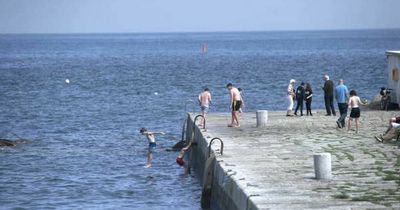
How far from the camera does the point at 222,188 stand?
2298cm

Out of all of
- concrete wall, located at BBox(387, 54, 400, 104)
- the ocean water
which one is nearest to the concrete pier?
the ocean water

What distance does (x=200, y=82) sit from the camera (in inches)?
3327

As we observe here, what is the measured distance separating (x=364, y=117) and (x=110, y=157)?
9013 millimetres

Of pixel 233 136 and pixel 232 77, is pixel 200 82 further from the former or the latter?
pixel 233 136

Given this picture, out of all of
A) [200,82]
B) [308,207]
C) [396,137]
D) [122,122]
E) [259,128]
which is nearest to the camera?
[308,207]

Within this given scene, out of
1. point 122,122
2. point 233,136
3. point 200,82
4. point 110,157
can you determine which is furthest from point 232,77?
point 233,136

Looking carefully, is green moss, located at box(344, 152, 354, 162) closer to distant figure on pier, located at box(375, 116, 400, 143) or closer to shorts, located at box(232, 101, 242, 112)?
distant figure on pier, located at box(375, 116, 400, 143)

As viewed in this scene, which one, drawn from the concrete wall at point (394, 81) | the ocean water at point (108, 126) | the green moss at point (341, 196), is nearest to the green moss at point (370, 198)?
the green moss at point (341, 196)

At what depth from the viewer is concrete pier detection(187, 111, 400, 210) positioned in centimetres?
1925

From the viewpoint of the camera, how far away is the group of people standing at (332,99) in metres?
30.1

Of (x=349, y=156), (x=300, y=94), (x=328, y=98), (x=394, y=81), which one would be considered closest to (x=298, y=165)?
(x=349, y=156)

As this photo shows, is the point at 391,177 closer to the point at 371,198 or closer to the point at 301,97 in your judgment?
the point at 371,198

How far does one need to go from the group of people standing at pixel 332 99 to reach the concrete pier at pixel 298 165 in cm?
57

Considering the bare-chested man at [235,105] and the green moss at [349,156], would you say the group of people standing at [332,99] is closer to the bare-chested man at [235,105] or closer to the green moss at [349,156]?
the bare-chested man at [235,105]
